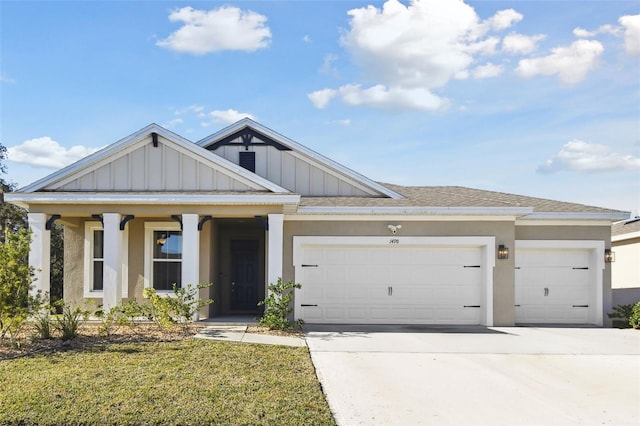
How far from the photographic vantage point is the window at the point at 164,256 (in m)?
13.9

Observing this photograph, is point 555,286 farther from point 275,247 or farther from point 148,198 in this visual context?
point 148,198

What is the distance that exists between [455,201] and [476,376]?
6.62 meters

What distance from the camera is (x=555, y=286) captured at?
1403 centimetres

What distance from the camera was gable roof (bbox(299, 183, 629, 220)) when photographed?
12836 mm

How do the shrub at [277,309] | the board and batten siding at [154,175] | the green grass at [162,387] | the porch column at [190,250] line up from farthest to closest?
the board and batten siding at [154,175]
the porch column at [190,250]
the shrub at [277,309]
the green grass at [162,387]

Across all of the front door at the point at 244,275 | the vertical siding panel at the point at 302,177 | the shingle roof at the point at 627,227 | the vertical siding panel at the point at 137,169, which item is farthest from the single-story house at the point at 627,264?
the vertical siding panel at the point at 137,169

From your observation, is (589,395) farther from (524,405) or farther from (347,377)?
(347,377)

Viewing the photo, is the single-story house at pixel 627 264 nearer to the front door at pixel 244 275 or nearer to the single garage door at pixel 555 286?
the single garage door at pixel 555 286

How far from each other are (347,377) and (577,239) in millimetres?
9329

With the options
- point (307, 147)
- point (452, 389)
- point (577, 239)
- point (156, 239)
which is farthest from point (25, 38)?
point (577, 239)

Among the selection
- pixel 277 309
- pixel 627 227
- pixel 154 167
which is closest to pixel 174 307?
pixel 277 309

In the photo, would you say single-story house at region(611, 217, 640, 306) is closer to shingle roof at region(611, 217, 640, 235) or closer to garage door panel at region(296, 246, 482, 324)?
shingle roof at region(611, 217, 640, 235)

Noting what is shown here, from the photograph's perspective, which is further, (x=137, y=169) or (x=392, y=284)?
(x=392, y=284)

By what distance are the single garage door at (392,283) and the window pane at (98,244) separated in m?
5.76
